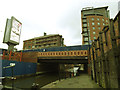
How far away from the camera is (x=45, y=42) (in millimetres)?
62656

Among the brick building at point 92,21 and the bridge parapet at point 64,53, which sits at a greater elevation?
the brick building at point 92,21

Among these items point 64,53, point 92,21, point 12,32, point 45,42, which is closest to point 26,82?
point 64,53

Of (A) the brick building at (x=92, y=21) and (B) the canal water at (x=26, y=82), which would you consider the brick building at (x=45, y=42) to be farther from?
(B) the canal water at (x=26, y=82)

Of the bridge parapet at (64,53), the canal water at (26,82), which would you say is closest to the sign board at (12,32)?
the bridge parapet at (64,53)

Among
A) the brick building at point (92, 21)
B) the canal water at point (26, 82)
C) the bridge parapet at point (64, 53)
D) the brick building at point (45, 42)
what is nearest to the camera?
the canal water at point (26, 82)

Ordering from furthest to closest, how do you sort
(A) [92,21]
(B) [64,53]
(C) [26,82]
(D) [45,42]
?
1. (D) [45,42]
2. (A) [92,21]
3. (B) [64,53]
4. (C) [26,82]

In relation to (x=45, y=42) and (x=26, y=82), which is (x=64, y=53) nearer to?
(x=26, y=82)

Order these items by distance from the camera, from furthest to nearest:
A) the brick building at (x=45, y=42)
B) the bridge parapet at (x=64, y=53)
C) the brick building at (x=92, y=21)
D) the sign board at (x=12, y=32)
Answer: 1. the brick building at (x=45, y=42)
2. the brick building at (x=92, y=21)
3. the sign board at (x=12, y=32)
4. the bridge parapet at (x=64, y=53)

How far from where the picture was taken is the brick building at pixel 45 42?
5828cm

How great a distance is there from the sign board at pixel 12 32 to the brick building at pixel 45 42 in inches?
1190

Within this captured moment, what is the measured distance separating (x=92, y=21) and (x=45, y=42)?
36458 mm

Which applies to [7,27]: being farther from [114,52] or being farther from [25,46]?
[25,46]

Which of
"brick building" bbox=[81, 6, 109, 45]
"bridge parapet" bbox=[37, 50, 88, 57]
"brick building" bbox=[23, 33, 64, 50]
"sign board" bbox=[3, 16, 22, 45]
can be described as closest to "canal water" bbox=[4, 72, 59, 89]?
"bridge parapet" bbox=[37, 50, 88, 57]

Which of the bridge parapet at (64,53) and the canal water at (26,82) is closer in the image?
the canal water at (26,82)
